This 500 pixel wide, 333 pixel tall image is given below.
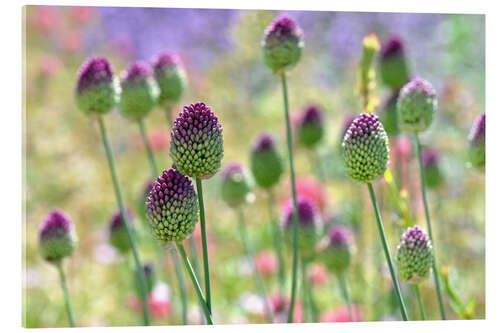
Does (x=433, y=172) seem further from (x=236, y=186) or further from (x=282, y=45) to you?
(x=282, y=45)

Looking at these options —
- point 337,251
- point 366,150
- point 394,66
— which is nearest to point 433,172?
point 394,66

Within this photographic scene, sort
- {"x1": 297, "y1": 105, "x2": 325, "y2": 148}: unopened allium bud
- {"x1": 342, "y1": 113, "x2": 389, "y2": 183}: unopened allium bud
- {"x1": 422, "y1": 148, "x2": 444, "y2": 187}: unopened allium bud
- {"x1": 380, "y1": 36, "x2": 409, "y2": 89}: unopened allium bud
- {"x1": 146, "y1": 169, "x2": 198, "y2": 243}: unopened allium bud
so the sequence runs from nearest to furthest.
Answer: {"x1": 146, "y1": 169, "x2": 198, "y2": 243}: unopened allium bud, {"x1": 342, "y1": 113, "x2": 389, "y2": 183}: unopened allium bud, {"x1": 380, "y1": 36, "x2": 409, "y2": 89}: unopened allium bud, {"x1": 297, "y1": 105, "x2": 325, "y2": 148}: unopened allium bud, {"x1": 422, "y1": 148, "x2": 444, "y2": 187}: unopened allium bud

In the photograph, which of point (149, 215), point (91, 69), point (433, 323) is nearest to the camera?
point (149, 215)

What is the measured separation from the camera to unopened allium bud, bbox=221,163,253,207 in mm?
2012

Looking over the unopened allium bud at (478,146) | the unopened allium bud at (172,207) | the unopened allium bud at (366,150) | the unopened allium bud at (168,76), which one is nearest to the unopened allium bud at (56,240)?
the unopened allium bud at (168,76)

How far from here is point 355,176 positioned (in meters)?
1.31

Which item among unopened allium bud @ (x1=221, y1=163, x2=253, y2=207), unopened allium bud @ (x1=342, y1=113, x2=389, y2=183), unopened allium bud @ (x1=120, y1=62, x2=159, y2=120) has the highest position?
unopened allium bud @ (x1=120, y1=62, x2=159, y2=120)

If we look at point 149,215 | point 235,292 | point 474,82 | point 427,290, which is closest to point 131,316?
point 235,292

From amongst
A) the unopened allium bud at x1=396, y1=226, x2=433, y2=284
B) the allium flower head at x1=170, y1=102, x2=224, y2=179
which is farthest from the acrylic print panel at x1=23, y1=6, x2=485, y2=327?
the allium flower head at x1=170, y1=102, x2=224, y2=179

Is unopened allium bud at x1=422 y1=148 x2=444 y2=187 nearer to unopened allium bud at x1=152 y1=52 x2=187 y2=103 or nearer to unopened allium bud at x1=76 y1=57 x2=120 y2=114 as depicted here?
unopened allium bud at x1=152 y1=52 x2=187 y2=103

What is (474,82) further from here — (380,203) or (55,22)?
(55,22)

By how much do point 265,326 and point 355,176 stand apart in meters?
0.86

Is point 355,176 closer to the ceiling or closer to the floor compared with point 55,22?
closer to the floor

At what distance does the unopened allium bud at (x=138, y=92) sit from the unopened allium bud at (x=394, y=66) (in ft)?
2.68
